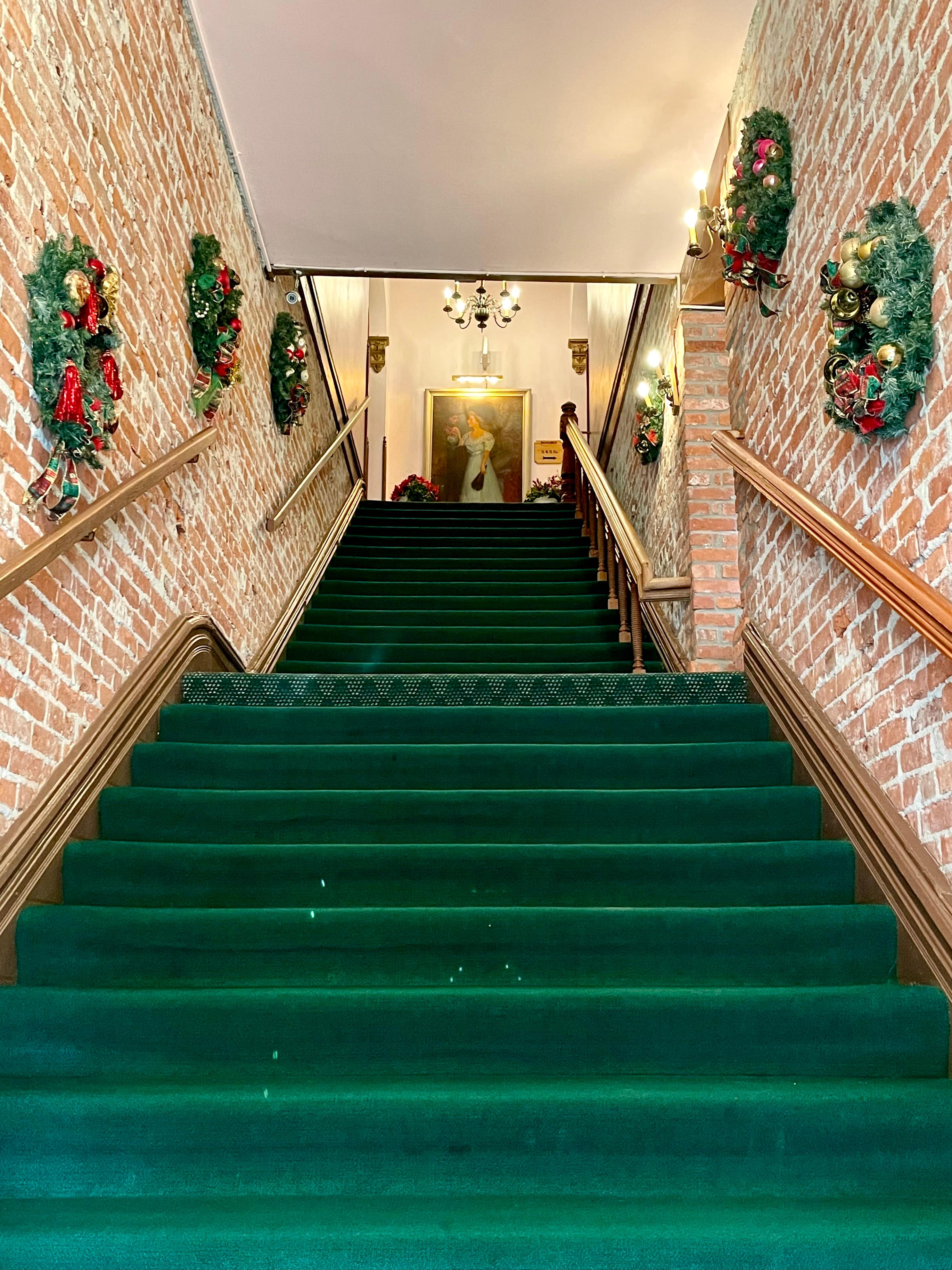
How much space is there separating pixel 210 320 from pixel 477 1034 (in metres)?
3.00

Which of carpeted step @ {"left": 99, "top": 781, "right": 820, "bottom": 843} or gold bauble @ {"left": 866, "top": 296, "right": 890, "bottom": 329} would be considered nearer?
gold bauble @ {"left": 866, "top": 296, "right": 890, "bottom": 329}

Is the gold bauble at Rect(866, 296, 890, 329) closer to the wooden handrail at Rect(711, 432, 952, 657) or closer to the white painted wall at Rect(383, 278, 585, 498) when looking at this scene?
the wooden handrail at Rect(711, 432, 952, 657)

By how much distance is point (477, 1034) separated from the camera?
230cm

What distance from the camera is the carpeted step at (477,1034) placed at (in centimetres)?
227

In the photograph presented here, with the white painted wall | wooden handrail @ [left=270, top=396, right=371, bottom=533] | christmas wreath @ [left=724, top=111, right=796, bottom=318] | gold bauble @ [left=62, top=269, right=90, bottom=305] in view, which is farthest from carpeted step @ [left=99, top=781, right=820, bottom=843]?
the white painted wall

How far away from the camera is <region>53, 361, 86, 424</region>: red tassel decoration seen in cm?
260

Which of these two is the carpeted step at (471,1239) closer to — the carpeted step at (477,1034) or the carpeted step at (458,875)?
the carpeted step at (477,1034)

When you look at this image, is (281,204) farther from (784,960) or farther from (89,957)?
(784,960)

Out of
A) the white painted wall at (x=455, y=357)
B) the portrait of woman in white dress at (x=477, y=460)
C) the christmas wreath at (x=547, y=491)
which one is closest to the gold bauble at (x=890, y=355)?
the christmas wreath at (x=547, y=491)

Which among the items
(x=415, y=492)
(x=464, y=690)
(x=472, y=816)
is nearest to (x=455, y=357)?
(x=415, y=492)

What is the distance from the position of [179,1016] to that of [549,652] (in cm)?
348

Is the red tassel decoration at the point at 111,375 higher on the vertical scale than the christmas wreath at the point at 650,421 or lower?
lower

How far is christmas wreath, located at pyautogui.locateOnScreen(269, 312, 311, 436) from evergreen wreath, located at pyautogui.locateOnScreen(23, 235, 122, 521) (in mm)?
2784

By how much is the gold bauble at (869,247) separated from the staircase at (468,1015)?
1503 mm
